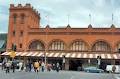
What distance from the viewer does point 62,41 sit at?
83.4 meters

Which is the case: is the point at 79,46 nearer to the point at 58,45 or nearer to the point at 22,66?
the point at 58,45

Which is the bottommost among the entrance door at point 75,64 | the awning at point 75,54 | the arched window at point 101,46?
the entrance door at point 75,64

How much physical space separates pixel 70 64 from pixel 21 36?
43.6 ft

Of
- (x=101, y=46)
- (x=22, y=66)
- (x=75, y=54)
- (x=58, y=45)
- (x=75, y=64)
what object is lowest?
(x=75, y=64)

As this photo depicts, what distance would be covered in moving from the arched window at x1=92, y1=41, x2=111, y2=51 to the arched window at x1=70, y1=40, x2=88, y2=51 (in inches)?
80.4

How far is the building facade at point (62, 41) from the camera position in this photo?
80125 millimetres

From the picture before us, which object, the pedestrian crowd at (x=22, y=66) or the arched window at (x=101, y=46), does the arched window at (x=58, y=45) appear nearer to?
the arched window at (x=101, y=46)

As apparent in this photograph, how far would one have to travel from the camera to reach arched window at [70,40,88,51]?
81938 mm

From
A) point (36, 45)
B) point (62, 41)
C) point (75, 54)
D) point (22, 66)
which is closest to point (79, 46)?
point (75, 54)

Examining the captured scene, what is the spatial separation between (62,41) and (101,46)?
9068 mm

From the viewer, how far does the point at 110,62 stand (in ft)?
259

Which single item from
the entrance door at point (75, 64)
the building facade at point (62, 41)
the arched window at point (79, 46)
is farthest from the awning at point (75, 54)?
the entrance door at point (75, 64)

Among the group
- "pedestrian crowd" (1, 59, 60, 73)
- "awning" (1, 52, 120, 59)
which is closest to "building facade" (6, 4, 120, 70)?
"awning" (1, 52, 120, 59)

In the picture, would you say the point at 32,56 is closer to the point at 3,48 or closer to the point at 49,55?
the point at 49,55
